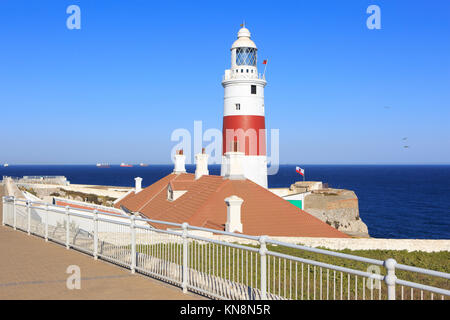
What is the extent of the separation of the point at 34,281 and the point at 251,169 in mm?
24426

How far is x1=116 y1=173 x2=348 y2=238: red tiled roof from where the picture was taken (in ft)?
67.7

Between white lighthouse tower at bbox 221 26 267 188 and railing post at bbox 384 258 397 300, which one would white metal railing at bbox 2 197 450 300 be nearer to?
railing post at bbox 384 258 397 300

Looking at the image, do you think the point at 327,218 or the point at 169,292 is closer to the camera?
the point at 169,292

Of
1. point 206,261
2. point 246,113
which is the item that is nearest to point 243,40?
point 246,113

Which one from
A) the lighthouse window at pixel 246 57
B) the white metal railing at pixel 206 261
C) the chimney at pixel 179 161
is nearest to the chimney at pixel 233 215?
the white metal railing at pixel 206 261

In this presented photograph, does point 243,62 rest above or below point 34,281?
above

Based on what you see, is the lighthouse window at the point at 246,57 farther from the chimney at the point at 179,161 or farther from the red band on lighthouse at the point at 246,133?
the chimney at the point at 179,161

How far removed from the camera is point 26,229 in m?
16.1

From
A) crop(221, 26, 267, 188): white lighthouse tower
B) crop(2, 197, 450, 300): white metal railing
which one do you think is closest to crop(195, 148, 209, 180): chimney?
crop(221, 26, 267, 188): white lighthouse tower

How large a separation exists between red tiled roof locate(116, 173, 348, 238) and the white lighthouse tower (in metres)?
7.81

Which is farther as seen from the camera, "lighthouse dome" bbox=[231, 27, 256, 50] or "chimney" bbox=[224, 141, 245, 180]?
"lighthouse dome" bbox=[231, 27, 256, 50]
